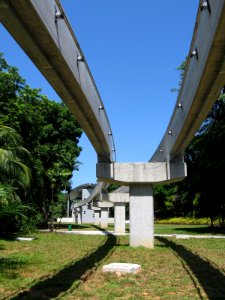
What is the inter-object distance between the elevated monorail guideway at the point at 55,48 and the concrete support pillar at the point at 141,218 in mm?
7868

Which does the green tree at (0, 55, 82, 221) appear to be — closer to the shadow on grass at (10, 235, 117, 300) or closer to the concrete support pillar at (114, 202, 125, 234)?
the concrete support pillar at (114, 202, 125, 234)

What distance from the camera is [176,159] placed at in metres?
20.0

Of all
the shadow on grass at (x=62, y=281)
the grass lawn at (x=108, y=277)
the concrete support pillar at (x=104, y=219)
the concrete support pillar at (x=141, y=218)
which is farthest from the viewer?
the concrete support pillar at (x=104, y=219)

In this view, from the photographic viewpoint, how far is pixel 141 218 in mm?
20016

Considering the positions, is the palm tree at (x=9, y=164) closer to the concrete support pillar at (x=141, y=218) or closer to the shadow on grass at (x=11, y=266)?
the shadow on grass at (x=11, y=266)

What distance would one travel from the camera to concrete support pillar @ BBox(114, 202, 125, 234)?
35.8 metres

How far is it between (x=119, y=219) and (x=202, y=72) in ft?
91.5

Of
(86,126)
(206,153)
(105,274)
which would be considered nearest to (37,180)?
(206,153)

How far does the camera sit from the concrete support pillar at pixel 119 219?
35.8 metres

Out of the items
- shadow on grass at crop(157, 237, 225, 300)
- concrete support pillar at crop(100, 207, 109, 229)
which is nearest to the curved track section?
shadow on grass at crop(157, 237, 225, 300)

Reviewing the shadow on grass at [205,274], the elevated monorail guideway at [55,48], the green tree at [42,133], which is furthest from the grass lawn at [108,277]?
the green tree at [42,133]

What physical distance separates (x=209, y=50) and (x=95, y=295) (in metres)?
5.13

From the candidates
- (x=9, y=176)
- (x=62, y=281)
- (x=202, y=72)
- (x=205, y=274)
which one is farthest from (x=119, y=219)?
(x=202, y=72)

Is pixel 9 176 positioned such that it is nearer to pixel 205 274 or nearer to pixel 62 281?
pixel 62 281
